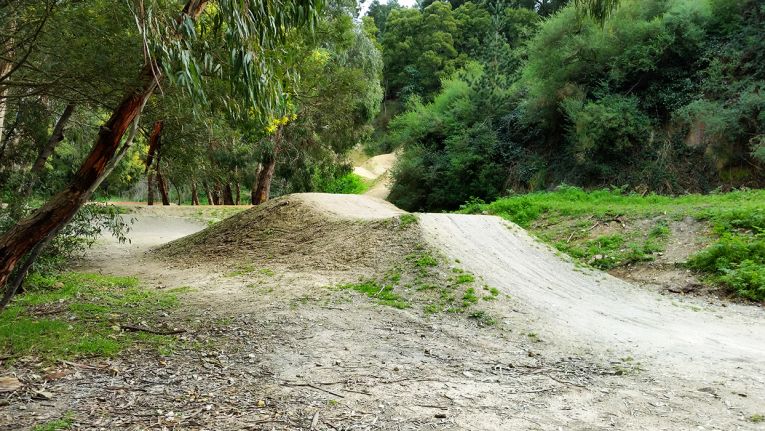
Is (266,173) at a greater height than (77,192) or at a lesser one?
greater

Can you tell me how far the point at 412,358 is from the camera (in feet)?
12.3

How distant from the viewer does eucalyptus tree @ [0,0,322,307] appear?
127 inches

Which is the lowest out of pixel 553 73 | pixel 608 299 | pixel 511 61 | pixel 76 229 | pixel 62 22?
pixel 608 299

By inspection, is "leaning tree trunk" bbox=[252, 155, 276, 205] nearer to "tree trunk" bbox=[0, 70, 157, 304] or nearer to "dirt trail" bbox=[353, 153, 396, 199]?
"dirt trail" bbox=[353, 153, 396, 199]

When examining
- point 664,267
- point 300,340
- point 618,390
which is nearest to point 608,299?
point 664,267

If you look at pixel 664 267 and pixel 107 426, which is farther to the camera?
pixel 664 267

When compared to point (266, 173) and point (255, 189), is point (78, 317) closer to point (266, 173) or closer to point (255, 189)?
point (266, 173)

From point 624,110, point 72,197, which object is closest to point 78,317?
point 72,197

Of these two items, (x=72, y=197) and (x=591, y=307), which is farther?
(x=591, y=307)

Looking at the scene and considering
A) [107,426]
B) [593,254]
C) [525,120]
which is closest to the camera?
[107,426]

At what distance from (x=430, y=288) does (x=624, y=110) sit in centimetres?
1170

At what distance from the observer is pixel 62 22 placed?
171 inches

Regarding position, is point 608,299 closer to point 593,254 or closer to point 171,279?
point 593,254

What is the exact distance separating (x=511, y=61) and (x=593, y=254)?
13.2 metres
